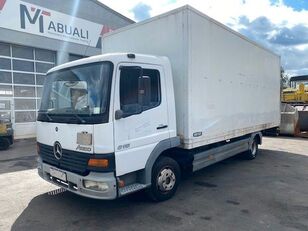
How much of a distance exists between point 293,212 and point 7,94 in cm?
1399

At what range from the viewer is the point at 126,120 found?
436 cm

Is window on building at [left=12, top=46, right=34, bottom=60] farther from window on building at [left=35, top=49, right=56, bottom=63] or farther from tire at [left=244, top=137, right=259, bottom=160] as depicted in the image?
tire at [left=244, top=137, right=259, bottom=160]

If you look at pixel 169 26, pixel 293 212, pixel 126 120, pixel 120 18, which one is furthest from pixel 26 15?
pixel 293 212

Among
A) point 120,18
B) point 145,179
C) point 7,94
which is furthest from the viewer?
point 120,18

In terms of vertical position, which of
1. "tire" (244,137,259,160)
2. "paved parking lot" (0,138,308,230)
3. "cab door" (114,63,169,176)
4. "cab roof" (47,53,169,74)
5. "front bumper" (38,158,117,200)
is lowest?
"paved parking lot" (0,138,308,230)

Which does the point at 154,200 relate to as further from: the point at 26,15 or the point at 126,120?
the point at 26,15

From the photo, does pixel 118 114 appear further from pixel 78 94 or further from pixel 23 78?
pixel 23 78

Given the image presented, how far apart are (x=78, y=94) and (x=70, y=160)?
3.44 ft

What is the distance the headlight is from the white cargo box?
183cm

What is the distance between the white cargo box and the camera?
5.27m

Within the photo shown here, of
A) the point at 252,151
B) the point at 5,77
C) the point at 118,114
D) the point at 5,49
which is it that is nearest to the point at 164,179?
the point at 118,114

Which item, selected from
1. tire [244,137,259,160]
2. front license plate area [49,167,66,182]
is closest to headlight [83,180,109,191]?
front license plate area [49,167,66,182]

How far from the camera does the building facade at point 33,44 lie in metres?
14.4

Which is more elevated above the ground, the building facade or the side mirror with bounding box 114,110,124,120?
the building facade
